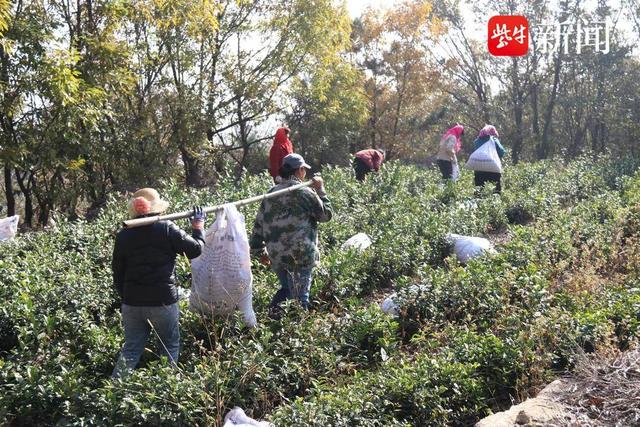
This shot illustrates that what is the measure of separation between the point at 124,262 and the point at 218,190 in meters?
5.33

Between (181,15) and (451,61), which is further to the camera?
(451,61)

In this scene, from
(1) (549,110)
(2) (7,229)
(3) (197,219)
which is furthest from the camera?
(1) (549,110)

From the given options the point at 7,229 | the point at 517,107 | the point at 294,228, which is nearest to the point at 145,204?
the point at 294,228

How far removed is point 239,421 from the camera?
3586 millimetres

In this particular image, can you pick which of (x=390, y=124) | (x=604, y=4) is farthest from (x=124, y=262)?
(x=604, y=4)

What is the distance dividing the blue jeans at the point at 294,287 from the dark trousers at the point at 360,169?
21.5 feet

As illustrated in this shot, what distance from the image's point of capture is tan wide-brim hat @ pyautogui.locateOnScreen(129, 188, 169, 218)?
4.25 meters

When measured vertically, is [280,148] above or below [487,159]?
above

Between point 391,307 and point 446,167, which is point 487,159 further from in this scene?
point 391,307

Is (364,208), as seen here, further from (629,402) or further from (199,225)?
(629,402)

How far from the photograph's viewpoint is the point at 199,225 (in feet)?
14.2

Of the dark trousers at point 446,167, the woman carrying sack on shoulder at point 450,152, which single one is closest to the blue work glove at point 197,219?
the woman carrying sack on shoulder at point 450,152

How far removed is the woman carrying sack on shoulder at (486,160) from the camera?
10.5 m

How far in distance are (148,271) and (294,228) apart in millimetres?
1323
